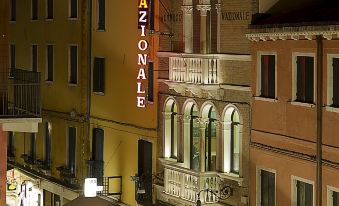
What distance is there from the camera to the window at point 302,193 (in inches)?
841

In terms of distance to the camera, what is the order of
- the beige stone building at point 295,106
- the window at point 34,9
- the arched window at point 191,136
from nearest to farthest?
the beige stone building at point 295,106 → the arched window at point 191,136 → the window at point 34,9

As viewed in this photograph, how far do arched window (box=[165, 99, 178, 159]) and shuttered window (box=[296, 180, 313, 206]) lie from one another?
6.52 meters

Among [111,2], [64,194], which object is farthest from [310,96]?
[64,194]

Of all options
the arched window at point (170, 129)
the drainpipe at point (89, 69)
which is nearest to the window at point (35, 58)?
the drainpipe at point (89, 69)

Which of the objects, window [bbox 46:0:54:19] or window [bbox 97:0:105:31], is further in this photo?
window [bbox 46:0:54:19]

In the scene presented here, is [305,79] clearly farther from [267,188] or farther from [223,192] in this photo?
[223,192]

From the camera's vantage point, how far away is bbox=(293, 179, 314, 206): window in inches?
841

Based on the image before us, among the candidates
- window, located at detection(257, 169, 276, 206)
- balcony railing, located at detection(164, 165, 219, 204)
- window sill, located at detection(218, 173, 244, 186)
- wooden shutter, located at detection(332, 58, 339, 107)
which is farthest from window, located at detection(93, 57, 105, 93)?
wooden shutter, located at detection(332, 58, 339, 107)

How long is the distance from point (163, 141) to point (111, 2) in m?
6.27

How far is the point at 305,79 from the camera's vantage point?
846 inches

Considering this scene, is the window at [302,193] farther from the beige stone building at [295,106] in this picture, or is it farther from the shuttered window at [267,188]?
the shuttered window at [267,188]

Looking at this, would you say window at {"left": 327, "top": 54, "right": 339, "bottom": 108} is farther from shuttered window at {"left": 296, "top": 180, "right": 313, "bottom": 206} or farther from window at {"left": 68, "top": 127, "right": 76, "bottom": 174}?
window at {"left": 68, "top": 127, "right": 76, "bottom": 174}

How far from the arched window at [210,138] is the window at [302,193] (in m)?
3.77

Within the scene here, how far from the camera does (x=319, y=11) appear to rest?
864 inches
